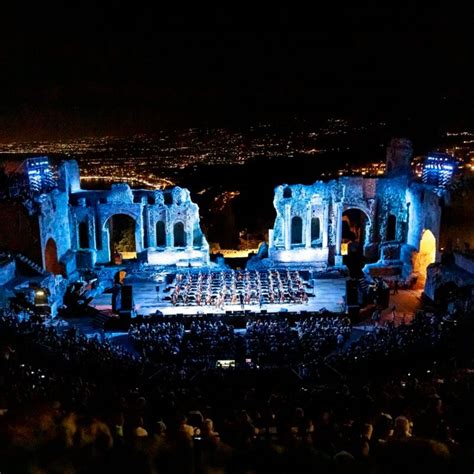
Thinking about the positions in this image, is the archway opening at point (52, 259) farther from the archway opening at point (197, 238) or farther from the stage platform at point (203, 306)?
the archway opening at point (197, 238)

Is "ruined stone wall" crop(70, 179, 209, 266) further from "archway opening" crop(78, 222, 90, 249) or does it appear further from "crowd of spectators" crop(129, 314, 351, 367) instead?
"crowd of spectators" crop(129, 314, 351, 367)

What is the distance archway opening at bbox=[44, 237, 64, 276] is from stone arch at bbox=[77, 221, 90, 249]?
2.71m

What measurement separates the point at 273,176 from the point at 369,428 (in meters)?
63.2

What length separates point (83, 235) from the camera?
1655 inches

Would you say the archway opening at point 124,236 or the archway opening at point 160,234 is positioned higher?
the archway opening at point 160,234

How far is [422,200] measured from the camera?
3803cm

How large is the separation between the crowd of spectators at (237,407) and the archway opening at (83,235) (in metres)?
14.6

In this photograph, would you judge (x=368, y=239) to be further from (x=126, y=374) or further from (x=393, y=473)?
(x=393, y=473)

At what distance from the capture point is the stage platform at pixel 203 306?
33219 mm

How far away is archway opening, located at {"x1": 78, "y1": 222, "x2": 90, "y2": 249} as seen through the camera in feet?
137

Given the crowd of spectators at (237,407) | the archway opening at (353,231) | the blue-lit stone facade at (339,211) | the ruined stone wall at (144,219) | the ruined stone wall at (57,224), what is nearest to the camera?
the crowd of spectators at (237,407)

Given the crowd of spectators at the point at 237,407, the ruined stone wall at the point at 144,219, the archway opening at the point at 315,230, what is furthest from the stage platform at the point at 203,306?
the archway opening at the point at 315,230

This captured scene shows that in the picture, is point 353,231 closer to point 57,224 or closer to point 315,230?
point 315,230

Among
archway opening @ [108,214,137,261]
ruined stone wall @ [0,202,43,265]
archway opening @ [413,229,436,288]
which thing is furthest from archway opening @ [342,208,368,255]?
ruined stone wall @ [0,202,43,265]
